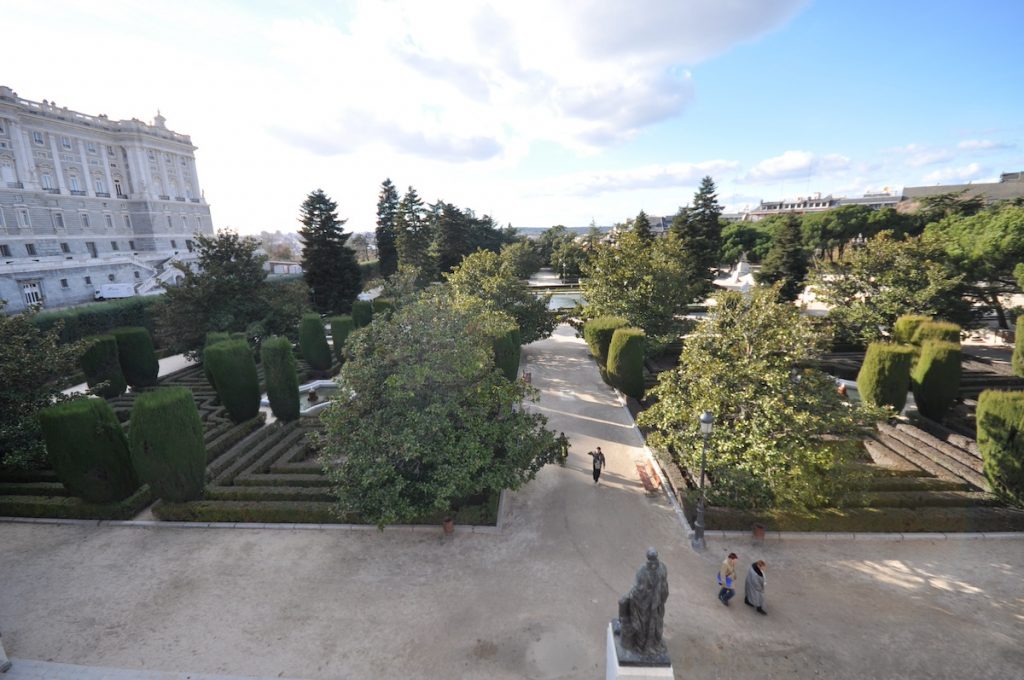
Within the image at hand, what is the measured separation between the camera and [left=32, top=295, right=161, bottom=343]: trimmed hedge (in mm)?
27922

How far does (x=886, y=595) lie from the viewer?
1038 cm

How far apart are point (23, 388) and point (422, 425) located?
1454 cm

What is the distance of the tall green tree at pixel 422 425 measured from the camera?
11.6 m

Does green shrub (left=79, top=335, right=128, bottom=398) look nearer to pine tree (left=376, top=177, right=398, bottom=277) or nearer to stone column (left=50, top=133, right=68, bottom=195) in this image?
pine tree (left=376, top=177, right=398, bottom=277)

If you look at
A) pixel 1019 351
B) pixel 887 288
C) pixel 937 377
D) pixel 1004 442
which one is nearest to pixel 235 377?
pixel 1004 442

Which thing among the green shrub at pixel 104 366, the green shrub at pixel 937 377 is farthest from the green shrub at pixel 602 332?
the green shrub at pixel 104 366

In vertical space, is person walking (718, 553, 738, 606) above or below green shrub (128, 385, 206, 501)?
below

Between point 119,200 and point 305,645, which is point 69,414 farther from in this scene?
point 119,200

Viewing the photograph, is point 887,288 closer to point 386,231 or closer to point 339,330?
point 339,330

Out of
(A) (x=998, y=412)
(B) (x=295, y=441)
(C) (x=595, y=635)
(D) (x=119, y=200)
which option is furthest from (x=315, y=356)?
(D) (x=119, y=200)

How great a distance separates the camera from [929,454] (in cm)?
1566

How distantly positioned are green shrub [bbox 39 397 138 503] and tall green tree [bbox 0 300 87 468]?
7.75 ft

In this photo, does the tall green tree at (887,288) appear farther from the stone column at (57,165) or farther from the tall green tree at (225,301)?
the stone column at (57,165)

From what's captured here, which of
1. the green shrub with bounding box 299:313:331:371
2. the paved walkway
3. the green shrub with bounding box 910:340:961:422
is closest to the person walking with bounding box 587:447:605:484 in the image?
the paved walkway
